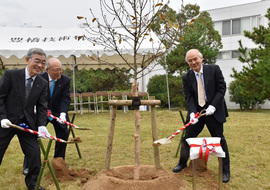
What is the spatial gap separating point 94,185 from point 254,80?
13620mm

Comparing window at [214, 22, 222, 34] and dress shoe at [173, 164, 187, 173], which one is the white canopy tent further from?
window at [214, 22, 222, 34]

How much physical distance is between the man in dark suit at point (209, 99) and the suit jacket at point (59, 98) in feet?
6.62

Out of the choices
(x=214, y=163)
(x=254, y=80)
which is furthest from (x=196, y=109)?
(x=254, y=80)

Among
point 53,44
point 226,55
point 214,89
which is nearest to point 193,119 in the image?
point 214,89

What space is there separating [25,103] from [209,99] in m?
2.53

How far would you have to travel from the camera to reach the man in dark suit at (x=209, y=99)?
163 inches

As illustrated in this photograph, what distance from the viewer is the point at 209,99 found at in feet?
14.0

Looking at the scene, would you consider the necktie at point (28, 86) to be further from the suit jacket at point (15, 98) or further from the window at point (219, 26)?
the window at point (219, 26)

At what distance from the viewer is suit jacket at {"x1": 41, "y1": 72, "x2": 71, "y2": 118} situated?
4746mm

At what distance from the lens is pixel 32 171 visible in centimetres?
362

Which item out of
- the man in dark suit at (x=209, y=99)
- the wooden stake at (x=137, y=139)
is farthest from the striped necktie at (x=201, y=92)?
the wooden stake at (x=137, y=139)

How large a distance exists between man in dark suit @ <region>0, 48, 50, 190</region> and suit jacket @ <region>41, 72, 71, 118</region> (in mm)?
1056

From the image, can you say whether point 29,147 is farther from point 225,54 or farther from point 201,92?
point 225,54

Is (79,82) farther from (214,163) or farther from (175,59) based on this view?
(214,163)
